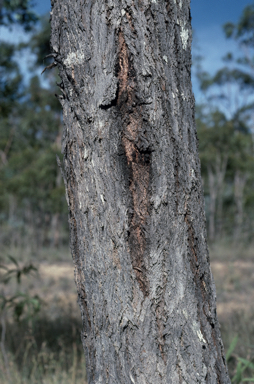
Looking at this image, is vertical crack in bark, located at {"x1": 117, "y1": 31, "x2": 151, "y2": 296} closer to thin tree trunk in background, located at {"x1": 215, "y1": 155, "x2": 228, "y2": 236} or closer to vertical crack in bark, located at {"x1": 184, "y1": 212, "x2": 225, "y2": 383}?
vertical crack in bark, located at {"x1": 184, "y1": 212, "x2": 225, "y2": 383}

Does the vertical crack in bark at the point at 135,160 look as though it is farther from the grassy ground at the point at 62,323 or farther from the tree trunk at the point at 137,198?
the grassy ground at the point at 62,323

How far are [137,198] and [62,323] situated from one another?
3.10 metres

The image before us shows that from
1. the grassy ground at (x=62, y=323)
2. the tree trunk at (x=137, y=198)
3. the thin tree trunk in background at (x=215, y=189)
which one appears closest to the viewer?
the tree trunk at (x=137, y=198)

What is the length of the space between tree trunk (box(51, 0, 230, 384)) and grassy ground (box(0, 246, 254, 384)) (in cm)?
120

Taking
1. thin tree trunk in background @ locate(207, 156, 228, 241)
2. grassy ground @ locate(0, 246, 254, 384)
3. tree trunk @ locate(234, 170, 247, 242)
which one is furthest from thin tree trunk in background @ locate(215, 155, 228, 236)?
grassy ground @ locate(0, 246, 254, 384)

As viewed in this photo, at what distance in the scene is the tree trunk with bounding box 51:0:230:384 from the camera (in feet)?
3.53

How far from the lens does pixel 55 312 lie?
14.5 feet

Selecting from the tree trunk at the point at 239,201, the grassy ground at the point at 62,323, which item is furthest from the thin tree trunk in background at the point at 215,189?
the grassy ground at the point at 62,323

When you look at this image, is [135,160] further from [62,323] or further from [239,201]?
[239,201]

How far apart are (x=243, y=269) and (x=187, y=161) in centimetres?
704

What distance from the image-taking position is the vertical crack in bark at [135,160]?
1.08m

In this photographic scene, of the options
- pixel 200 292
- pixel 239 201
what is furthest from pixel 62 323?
pixel 239 201

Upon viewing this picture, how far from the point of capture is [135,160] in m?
1.10

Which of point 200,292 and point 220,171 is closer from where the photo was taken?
point 200,292
